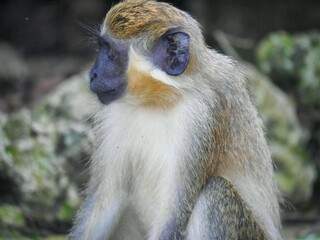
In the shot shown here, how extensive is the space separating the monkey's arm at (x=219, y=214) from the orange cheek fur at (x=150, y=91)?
70cm

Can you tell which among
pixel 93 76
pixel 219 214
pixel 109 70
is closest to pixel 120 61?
pixel 109 70

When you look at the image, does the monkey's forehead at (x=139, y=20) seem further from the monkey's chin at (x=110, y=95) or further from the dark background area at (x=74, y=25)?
the dark background area at (x=74, y=25)

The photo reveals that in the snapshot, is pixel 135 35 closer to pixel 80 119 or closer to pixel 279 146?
pixel 80 119

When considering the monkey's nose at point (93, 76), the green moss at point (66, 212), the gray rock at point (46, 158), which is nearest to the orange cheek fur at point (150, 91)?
the monkey's nose at point (93, 76)

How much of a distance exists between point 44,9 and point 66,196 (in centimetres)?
577

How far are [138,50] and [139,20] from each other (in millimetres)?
220

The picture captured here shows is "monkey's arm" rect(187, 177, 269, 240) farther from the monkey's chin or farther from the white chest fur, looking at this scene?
the monkey's chin

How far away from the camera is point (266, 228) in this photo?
7.48 meters

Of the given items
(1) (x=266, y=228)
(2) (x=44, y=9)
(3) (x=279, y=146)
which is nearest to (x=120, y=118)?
(1) (x=266, y=228)

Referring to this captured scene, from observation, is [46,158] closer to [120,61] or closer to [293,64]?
[120,61]

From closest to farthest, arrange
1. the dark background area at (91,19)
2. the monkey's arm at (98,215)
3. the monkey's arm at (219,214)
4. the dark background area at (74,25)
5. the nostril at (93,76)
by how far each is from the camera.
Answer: the nostril at (93,76), the monkey's arm at (219,214), the monkey's arm at (98,215), the dark background area at (74,25), the dark background area at (91,19)

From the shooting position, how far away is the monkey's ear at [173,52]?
6727 mm

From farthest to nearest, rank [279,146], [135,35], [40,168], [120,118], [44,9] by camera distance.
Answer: [44,9] < [279,146] < [40,168] < [120,118] < [135,35]

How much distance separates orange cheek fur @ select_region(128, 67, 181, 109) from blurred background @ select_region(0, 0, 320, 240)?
0.76 metres
